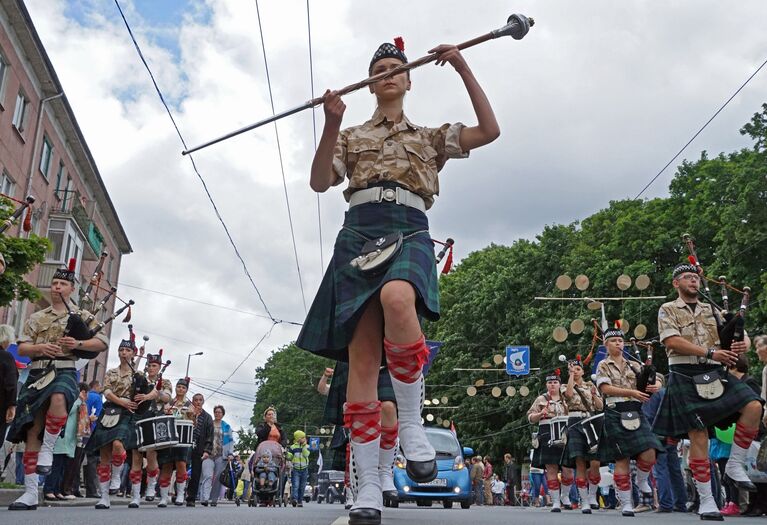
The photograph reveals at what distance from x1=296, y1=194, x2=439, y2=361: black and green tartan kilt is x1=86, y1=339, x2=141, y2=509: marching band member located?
6.48 meters

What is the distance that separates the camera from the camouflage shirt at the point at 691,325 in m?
6.88

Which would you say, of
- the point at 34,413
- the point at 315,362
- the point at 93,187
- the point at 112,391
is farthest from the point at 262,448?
the point at 315,362

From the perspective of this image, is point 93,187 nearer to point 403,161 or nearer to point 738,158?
point 738,158

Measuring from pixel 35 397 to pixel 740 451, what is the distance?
19.2 feet

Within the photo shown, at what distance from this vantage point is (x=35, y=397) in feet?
23.8

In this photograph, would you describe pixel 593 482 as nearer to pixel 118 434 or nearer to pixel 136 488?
pixel 136 488

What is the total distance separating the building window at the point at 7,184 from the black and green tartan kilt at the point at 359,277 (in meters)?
22.9

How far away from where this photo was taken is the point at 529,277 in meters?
37.6

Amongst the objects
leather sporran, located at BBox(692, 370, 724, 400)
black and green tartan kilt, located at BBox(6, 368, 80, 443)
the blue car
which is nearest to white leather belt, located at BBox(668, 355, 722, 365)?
leather sporran, located at BBox(692, 370, 724, 400)

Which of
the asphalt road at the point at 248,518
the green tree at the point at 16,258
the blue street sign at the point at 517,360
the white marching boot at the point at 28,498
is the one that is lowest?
the asphalt road at the point at 248,518

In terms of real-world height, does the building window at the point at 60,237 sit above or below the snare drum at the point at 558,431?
above

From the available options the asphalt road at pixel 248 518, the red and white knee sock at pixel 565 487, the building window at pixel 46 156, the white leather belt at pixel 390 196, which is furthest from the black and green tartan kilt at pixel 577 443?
the building window at pixel 46 156

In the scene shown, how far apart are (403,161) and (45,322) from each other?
4483 millimetres

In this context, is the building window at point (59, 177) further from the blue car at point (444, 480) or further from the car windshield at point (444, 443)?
the blue car at point (444, 480)
